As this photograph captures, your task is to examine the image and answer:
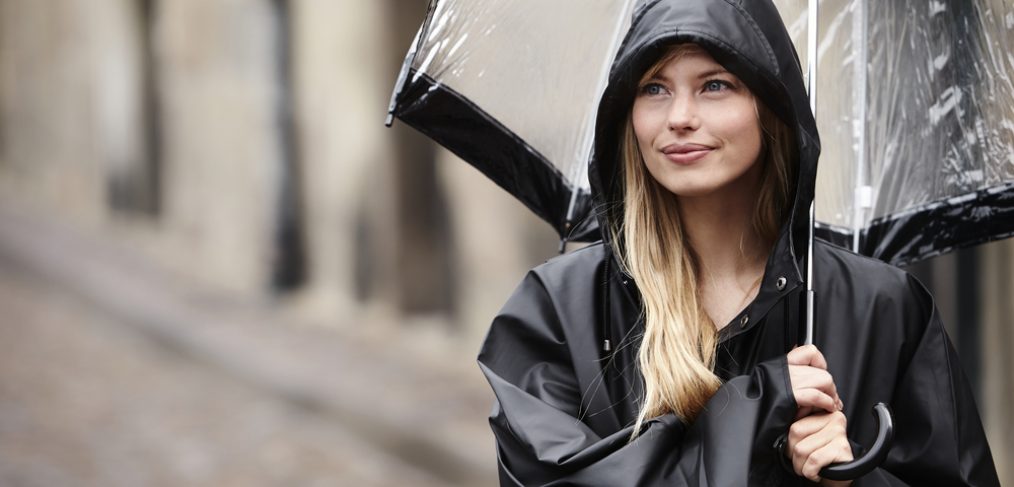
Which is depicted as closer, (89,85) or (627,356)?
(627,356)

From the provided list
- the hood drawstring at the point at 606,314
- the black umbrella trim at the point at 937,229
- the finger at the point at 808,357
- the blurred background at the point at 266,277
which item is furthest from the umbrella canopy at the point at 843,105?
the blurred background at the point at 266,277

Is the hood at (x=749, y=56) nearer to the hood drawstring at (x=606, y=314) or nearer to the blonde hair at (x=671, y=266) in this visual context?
the blonde hair at (x=671, y=266)

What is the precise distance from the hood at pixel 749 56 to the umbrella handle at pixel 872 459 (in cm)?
27

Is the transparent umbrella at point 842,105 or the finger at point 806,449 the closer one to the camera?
the finger at point 806,449

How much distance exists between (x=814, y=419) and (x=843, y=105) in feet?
2.86

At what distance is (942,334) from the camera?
2439 mm

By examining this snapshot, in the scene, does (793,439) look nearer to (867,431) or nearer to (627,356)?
(867,431)

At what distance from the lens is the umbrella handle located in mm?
2152

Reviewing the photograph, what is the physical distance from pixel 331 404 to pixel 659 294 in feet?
20.9

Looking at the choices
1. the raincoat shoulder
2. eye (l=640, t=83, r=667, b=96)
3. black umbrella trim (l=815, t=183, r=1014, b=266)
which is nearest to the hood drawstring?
the raincoat shoulder

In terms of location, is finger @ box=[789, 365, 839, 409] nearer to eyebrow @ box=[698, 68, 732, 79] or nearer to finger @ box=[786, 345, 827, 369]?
finger @ box=[786, 345, 827, 369]

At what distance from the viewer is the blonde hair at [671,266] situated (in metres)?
2.35

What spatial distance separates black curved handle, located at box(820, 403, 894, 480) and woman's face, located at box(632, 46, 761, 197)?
478 millimetres

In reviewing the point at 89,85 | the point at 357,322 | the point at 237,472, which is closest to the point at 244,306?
the point at 357,322
